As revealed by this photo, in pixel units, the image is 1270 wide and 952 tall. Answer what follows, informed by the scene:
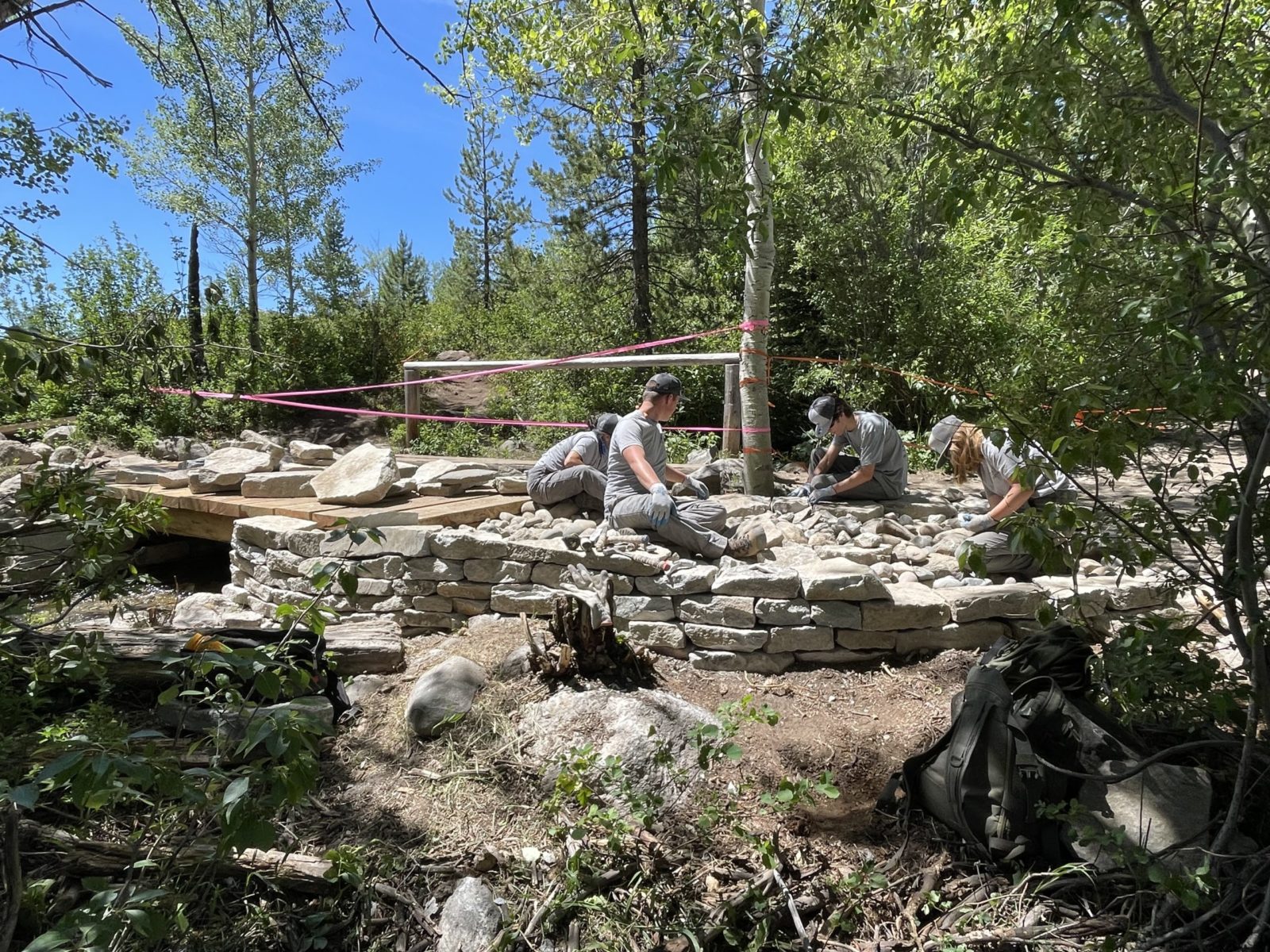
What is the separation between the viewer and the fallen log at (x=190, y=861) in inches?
87.0

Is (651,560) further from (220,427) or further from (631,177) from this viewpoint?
(220,427)

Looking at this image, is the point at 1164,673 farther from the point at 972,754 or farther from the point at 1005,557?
the point at 1005,557

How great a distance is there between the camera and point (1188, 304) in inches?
68.2

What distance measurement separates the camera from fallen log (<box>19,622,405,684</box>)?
10.3 ft

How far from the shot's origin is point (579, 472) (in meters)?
5.14

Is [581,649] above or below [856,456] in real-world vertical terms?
below

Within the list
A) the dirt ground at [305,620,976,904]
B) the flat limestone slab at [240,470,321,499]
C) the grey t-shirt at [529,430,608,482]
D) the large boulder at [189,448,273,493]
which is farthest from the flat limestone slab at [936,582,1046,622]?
the large boulder at [189,448,273,493]

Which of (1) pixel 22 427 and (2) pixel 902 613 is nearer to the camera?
(2) pixel 902 613

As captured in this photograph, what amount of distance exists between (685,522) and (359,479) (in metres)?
2.69

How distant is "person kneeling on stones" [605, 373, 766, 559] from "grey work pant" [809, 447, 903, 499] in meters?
1.66

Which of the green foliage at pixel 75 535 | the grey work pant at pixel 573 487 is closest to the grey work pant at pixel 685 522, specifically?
the grey work pant at pixel 573 487

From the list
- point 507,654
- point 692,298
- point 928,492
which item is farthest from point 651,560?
point 692,298

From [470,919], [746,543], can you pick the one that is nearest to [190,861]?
[470,919]

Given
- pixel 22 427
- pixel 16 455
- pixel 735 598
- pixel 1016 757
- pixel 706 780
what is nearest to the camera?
pixel 1016 757
